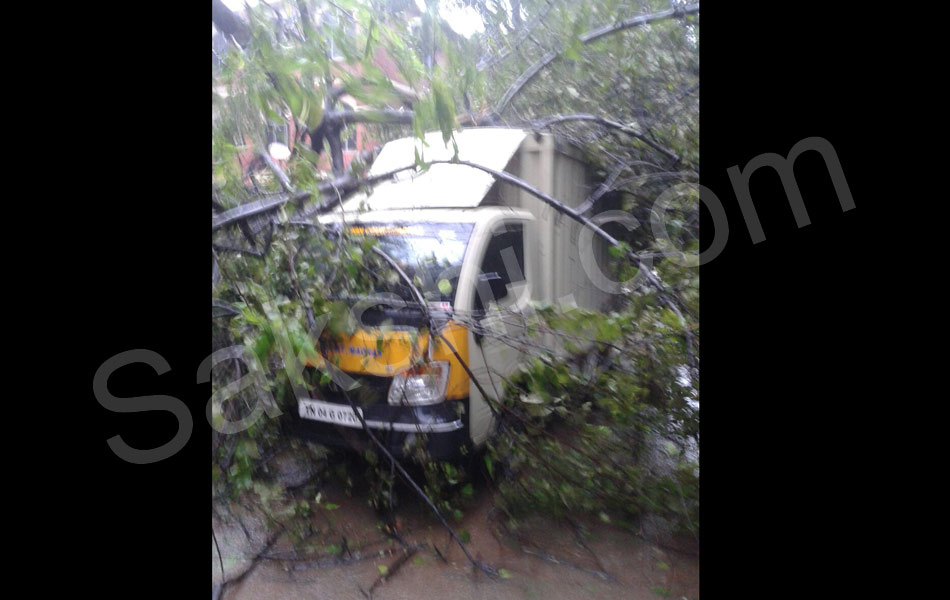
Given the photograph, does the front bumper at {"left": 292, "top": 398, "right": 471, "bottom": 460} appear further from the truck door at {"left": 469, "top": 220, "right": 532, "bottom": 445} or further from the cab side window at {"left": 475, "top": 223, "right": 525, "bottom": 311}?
the cab side window at {"left": 475, "top": 223, "right": 525, "bottom": 311}

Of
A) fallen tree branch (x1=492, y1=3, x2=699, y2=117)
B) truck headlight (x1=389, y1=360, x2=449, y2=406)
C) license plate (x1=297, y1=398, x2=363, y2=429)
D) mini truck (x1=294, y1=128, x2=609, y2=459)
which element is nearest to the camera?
fallen tree branch (x1=492, y1=3, x2=699, y2=117)

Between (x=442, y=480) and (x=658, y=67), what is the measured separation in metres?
1.32

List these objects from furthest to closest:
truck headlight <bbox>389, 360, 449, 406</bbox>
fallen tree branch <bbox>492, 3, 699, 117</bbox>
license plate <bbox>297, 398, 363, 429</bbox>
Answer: license plate <bbox>297, 398, 363, 429</bbox> → truck headlight <bbox>389, 360, 449, 406</bbox> → fallen tree branch <bbox>492, 3, 699, 117</bbox>

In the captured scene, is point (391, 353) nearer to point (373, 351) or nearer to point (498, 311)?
point (373, 351)

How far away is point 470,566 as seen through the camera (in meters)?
2.05

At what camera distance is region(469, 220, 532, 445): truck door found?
1.94m

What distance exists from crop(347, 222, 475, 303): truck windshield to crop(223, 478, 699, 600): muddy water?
2.05 ft

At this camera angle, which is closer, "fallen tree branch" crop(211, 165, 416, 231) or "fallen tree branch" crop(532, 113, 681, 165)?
"fallen tree branch" crop(532, 113, 681, 165)

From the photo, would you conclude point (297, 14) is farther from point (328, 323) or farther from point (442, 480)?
point (442, 480)

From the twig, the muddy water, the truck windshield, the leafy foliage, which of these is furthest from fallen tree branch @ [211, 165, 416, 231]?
the twig

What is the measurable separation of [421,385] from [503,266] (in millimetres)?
441

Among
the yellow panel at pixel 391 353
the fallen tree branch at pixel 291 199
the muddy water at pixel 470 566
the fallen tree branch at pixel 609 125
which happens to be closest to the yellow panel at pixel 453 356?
the yellow panel at pixel 391 353

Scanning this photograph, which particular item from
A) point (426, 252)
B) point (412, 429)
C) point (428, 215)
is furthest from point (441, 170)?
point (412, 429)

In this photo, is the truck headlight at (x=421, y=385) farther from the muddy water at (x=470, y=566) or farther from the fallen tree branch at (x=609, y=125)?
the fallen tree branch at (x=609, y=125)
